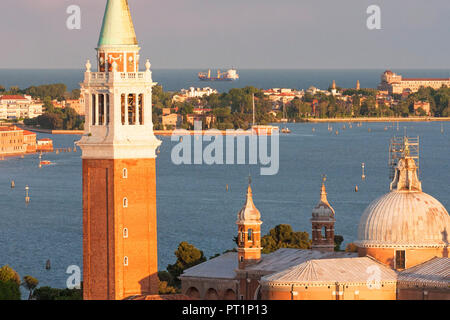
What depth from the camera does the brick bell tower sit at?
142 ft

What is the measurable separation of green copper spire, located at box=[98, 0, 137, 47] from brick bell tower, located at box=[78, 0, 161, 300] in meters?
0.05

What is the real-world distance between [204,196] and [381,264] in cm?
5836

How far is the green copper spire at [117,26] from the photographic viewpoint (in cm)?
4388

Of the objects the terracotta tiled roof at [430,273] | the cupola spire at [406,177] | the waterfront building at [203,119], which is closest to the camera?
the terracotta tiled roof at [430,273]

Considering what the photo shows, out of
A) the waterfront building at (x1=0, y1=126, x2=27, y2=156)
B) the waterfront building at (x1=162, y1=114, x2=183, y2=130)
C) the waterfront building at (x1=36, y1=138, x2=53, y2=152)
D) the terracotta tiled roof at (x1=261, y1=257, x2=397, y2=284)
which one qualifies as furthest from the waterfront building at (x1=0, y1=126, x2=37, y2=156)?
the terracotta tiled roof at (x1=261, y1=257, x2=397, y2=284)

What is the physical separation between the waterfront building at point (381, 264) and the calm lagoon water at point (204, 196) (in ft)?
58.8

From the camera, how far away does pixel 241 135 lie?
17588 cm

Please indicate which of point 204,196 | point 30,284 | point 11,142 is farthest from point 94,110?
point 11,142

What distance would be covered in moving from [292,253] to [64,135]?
136105 millimetres

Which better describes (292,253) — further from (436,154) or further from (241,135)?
(241,135)

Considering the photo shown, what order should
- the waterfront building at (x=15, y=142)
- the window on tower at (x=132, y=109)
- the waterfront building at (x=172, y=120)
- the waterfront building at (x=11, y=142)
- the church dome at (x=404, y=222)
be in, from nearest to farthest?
the church dome at (x=404, y=222), the window on tower at (x=132, y=109), the waterfront building at (x=11, y=142), the waterfront building at (x=15, y=142), the waterfront building at (x=172, y=120)

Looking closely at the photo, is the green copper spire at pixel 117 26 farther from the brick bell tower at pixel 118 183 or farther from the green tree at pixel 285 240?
the green tree at pixel 285 240

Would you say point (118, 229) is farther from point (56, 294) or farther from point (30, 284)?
point (30, 284)

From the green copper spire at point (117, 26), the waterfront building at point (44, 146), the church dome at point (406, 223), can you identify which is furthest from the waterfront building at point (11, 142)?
the church dome at point (406, 223)
